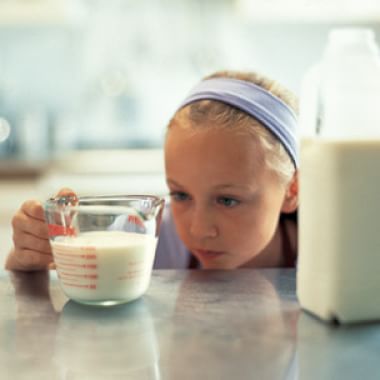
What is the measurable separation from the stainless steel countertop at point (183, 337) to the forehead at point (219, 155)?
32 cm

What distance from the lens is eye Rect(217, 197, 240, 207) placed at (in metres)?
0.90

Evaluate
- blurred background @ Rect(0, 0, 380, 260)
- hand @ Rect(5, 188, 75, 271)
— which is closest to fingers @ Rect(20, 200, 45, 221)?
hand @ Rect(5, 188, 75, 271)

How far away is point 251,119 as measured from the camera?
89 cm

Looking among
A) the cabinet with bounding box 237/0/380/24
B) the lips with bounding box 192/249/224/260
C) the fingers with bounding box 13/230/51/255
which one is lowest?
the lips with bounding box 192/249/224/260

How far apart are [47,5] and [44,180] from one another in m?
0.79

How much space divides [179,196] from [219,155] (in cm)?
10

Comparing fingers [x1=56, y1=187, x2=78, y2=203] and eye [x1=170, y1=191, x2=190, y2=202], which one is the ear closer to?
eye [x1=170, y1=191, x2=190, y2=202]

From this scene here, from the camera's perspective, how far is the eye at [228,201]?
2.95 feet

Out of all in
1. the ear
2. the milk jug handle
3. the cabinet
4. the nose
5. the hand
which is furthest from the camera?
the cabinet

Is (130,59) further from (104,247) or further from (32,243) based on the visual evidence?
(104,247)

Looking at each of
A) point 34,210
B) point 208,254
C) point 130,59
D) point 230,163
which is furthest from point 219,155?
point 130,59

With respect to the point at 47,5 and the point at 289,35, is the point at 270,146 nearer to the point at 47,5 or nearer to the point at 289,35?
the point at 47,5

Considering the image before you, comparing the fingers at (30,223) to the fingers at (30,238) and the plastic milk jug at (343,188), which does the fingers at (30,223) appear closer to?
the fingers at (30,238)

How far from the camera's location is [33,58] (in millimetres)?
3154
